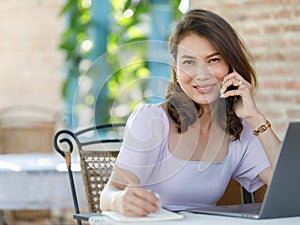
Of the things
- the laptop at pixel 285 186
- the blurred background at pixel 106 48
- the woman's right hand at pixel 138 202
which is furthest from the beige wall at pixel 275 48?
the woman's right hand at pixel 138 202

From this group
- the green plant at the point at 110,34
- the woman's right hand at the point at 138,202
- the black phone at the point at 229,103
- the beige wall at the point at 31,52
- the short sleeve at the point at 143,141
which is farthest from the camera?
the beige wall at the point at 31,52

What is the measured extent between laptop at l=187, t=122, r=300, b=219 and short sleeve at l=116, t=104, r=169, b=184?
367mm

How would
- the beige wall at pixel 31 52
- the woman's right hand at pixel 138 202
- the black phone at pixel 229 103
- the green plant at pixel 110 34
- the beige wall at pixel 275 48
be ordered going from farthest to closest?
the beige wall at pixel 31 52, the green plant at pixel 110 34, the beige wall at pixel 275 48, the black phone at pixel 229 103, the woman's right hand at pixel 138 202

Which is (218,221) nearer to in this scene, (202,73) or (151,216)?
(151,216)

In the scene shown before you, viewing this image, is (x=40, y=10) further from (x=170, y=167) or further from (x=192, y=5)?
(x=170, y=167)

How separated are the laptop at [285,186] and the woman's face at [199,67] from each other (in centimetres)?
49

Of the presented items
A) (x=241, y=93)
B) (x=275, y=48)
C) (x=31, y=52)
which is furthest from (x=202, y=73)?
(x=31, y=52)

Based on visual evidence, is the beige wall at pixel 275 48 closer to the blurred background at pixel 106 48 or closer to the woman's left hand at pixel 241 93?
the blurred background at pixel 106 48

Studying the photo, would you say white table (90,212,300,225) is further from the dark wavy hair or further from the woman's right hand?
the dark wavy hair

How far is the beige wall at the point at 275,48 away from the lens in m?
3.92

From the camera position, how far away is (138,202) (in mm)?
2115

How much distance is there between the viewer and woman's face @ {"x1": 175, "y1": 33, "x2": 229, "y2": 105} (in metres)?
2.61

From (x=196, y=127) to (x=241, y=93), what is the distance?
0.55ft

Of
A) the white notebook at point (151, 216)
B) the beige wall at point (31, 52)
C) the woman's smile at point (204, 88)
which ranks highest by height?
the beige wall at point (31, 52)
